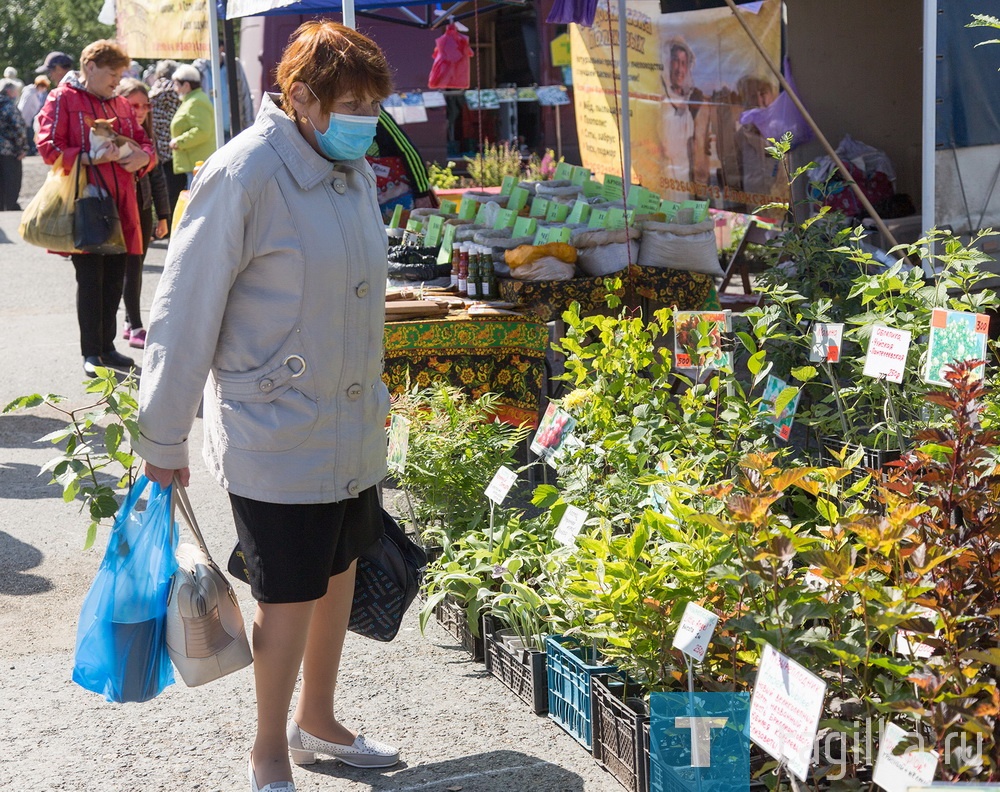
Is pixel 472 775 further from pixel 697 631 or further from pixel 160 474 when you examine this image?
pixel 160 474

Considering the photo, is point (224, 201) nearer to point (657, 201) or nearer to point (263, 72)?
point (657, 201)

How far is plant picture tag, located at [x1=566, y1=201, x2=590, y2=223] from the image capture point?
5.92 metres

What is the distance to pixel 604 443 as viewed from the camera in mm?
3299

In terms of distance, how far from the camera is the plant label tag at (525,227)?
574 cm

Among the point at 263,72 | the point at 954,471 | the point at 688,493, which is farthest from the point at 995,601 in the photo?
the point at 263,72

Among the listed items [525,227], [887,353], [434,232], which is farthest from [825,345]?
[434,232]

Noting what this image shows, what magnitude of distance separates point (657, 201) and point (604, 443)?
10.7ft

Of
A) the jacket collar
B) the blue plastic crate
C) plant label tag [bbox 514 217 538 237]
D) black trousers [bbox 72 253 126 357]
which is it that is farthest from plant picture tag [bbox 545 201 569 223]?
the jacket collar

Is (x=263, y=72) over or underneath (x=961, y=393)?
over

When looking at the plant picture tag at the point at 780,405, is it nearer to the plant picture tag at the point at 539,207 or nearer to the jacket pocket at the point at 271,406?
the jacket pocket at the point at 271,406

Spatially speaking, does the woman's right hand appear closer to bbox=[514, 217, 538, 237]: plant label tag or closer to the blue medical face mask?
the blue medical face mask

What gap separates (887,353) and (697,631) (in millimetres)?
1394

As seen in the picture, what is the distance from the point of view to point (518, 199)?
6.48m

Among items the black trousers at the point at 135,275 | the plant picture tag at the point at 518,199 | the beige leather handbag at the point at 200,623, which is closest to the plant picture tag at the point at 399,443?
the beige leather handbag at the point at 200,623
